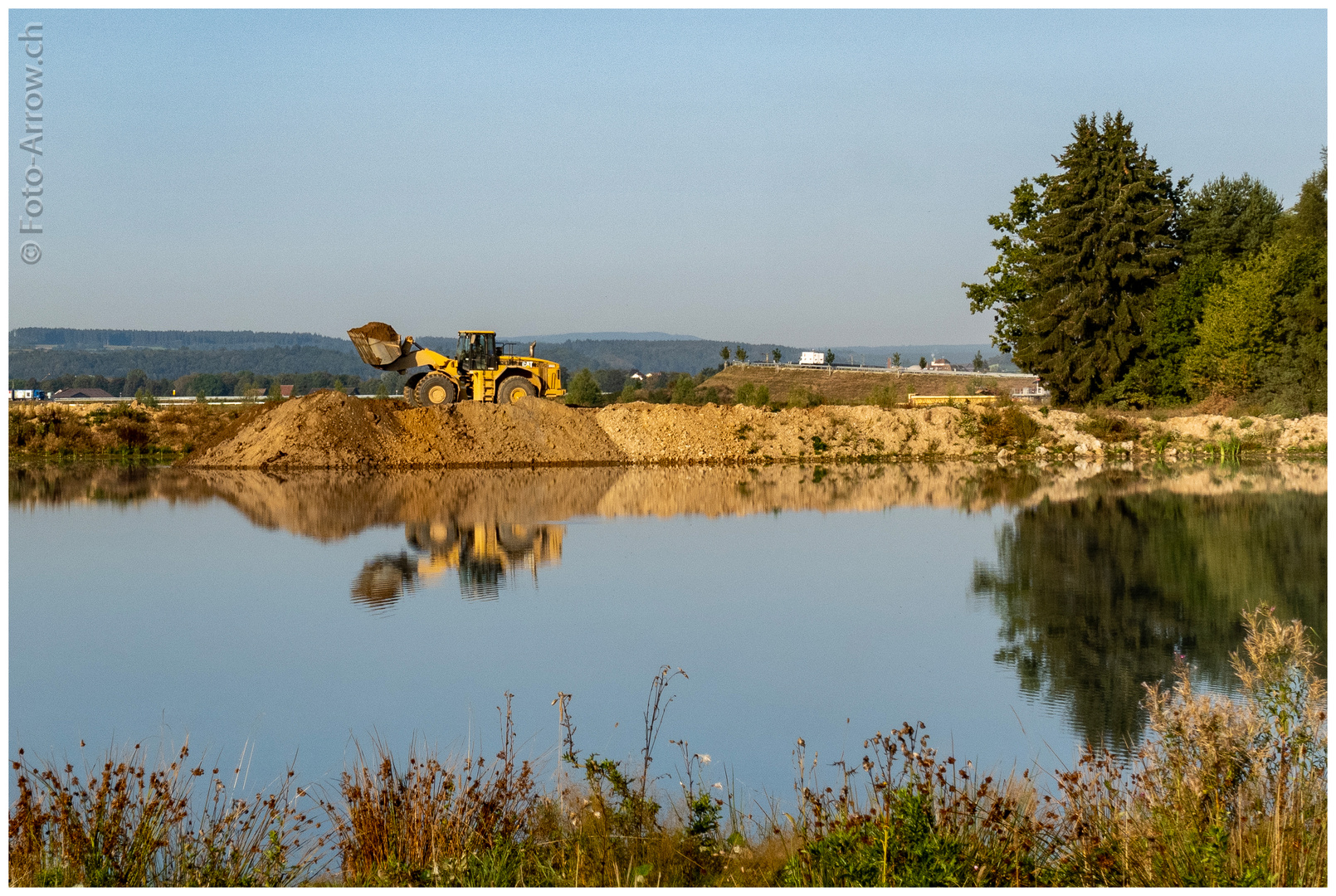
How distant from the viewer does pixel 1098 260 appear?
41.2 m

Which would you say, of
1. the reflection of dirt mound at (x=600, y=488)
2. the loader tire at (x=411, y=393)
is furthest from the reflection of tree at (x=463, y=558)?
the loader tire at (x=411, y=393)

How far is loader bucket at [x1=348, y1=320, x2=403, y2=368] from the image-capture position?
1391 inches

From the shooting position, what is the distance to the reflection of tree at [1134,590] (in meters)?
9.27

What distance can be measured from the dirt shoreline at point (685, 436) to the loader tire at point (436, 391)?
87 cm

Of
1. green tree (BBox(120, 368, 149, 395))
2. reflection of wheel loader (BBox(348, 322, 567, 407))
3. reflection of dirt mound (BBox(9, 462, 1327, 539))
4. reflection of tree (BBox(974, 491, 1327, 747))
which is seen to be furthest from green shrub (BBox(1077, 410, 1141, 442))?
green tree (BBox(120, 368, 149, 395))

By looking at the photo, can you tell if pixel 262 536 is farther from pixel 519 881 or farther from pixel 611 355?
pixel 611 355

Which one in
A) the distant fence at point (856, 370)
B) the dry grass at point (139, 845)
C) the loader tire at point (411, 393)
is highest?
Result: the distant fence at point (856, 370)

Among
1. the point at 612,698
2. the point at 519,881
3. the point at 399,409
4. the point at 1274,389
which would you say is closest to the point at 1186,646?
the point at 612,698

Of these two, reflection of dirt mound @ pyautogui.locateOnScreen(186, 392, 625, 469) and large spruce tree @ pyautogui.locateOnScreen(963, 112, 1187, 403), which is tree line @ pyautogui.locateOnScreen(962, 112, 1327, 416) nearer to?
large spruce tree @ pyautogui.locateOnScreen(963, 112, 1187, 403)

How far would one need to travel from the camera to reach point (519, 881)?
5.26 meters

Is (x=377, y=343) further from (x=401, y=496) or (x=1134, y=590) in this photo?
(x=1134, y=590)

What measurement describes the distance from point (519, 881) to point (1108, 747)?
3966 millimetres

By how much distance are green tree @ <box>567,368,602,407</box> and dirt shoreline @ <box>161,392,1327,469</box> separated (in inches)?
766

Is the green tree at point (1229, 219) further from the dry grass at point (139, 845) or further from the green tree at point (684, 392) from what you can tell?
the dry grass at point (139, 845)
